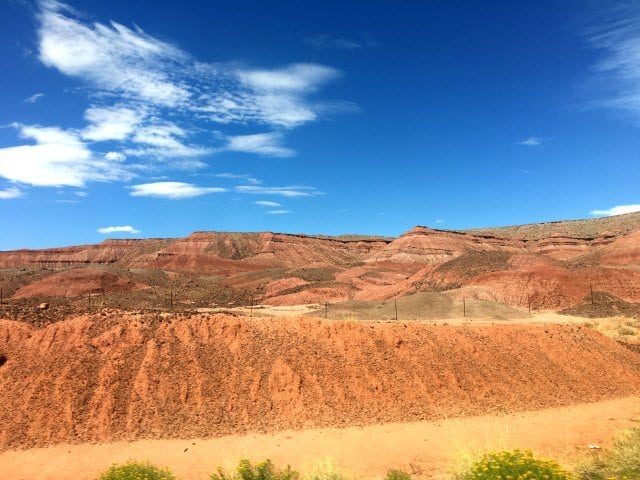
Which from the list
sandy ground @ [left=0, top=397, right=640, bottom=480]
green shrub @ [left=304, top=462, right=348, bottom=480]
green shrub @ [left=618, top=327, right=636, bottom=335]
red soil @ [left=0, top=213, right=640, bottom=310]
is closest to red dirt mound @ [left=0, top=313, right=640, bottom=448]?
sandy ground @ [left=0, top=397, right=640, bottom=480]

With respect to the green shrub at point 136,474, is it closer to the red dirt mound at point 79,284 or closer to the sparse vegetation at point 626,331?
the sparse vegetation at point 626,331

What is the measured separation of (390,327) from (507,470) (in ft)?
38.3

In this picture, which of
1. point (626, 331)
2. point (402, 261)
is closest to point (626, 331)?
point (626, 331)

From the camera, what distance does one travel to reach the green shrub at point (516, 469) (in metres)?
7.26

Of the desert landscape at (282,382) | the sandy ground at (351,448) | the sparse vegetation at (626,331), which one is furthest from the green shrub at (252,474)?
the sparse vegetation at (626,331)

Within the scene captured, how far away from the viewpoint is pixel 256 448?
12.9 metres

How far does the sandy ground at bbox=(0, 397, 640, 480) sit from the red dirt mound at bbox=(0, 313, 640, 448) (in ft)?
1.65

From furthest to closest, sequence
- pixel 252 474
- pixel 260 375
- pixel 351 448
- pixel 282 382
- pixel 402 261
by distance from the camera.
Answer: pixel 402 261, pixel 260 375, pixel 282 382, pixel 351 448, pixel 252 474

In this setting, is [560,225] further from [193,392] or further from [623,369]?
[193,392]

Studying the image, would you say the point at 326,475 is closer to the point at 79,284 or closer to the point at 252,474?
the point at 252,474

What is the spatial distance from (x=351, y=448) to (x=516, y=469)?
247 inches

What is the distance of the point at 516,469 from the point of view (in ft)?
24.6

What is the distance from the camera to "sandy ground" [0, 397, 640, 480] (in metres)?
11.8

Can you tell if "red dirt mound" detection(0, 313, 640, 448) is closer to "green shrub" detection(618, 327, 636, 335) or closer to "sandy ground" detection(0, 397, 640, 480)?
"sandy ground" detection(0, 397, 640, 480)
